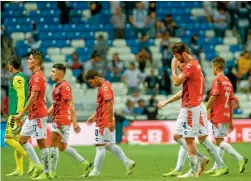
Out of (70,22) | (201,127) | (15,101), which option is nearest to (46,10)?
(70,22)

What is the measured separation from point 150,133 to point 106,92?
35.9 ft

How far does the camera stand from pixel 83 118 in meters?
27.5

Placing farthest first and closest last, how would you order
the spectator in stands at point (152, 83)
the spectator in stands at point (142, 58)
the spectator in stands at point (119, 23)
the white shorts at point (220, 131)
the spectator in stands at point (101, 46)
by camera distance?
the spectator in stands at point (119, 23) → the spectator in stands at point (101, 46) → the spectator in stands at point (142, 58) → the spectator in stands at point (152, 83) → the white shorts at point (220, 131)

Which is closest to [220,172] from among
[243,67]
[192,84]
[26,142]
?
[192,84]

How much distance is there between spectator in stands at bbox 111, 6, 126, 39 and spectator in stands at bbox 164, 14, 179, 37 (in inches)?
63.1

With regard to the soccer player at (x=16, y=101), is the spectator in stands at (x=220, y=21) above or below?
above

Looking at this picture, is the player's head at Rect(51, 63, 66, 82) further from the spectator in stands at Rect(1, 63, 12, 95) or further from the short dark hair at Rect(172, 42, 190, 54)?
the spectator in stands at Rect(1, 63, 12, 95)

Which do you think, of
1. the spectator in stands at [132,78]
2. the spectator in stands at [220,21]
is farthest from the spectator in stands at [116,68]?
the spectator in stands at [220,21]

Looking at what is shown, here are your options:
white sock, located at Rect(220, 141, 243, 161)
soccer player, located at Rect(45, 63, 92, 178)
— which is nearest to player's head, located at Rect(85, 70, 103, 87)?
soccer player, located at Rect(45, 63, 92, 178)

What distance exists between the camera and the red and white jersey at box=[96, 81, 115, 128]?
1633 centimetres

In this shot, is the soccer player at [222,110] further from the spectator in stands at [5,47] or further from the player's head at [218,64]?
the spectator in stands at [5,47]

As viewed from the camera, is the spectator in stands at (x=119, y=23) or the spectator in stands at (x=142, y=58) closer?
the spectator in stands at (x=142, y=58)

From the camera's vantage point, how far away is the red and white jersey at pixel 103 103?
16328mm

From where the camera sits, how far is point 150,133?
27.1 metres
